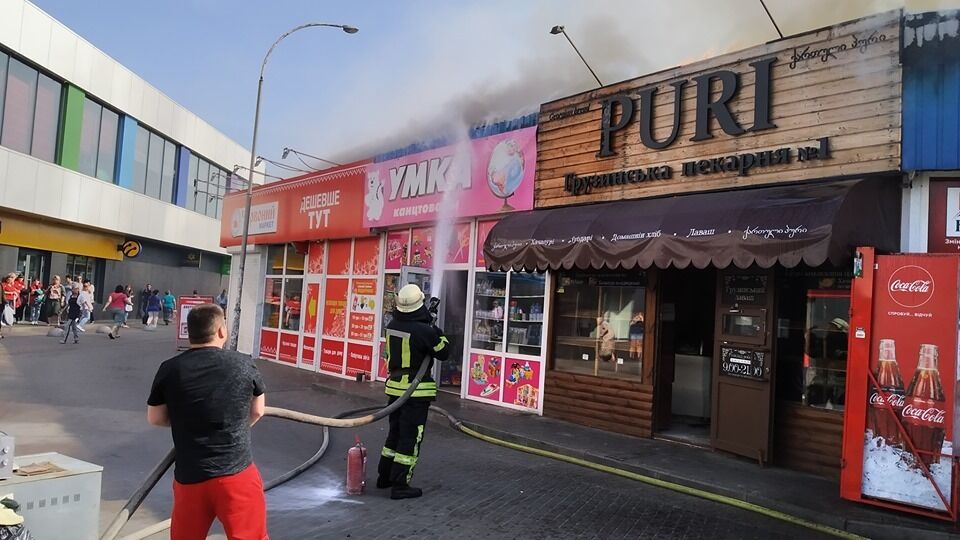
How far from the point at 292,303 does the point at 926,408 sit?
45.0ft

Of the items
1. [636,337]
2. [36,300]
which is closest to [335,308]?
[636,337]

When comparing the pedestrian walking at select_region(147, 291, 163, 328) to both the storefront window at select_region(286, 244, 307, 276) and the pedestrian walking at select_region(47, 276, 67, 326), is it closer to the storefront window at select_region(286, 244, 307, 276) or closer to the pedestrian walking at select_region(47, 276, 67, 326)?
the pedestrian walking at select_region(47, 276, 67, 326)

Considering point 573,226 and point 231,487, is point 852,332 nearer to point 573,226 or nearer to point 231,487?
point 573,226

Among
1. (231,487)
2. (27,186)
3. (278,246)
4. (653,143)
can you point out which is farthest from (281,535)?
(27,186)

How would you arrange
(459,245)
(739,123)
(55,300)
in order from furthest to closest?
(55,300), (459,245), (739,123)

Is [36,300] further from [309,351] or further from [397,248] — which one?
[397,248]

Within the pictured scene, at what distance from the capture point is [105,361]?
1427 cm

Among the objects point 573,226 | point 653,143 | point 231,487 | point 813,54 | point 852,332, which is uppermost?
point 813,54

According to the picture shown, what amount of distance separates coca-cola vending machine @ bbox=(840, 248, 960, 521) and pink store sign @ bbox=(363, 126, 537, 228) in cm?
523

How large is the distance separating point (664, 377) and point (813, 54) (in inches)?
172

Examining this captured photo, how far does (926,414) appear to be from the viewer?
5367 mm

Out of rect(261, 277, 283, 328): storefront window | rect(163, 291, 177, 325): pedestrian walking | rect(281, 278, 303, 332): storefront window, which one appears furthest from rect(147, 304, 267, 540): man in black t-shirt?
rect(163, 291, 177, 325): pedestrian walking

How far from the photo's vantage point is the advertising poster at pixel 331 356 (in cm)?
1404

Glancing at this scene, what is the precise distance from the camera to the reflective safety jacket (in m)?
5.88
